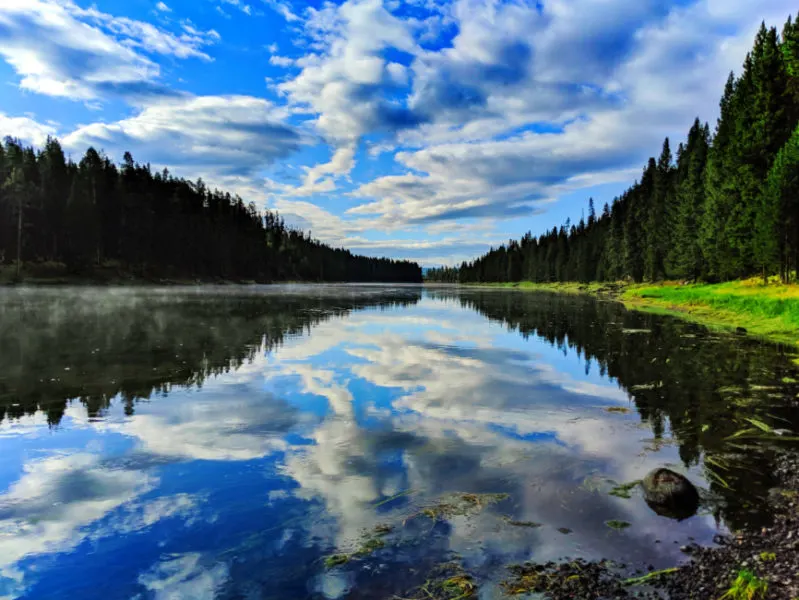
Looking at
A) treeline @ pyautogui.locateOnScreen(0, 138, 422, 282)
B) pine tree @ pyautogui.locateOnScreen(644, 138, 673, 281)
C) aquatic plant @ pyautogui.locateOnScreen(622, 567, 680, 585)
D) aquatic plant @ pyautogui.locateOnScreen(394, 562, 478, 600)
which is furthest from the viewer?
treeline @ pyautogui.locateOnScreen(0, 138, 422, 282)

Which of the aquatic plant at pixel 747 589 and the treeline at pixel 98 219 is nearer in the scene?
the aquatic plant at pixel 747 589

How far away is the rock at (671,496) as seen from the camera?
25.4 feet

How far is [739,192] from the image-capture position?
5547 cm

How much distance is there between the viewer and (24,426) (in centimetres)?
1190

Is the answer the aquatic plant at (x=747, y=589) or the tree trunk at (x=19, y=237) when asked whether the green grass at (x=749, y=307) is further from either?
the tree trunk at (x=19, y=237)

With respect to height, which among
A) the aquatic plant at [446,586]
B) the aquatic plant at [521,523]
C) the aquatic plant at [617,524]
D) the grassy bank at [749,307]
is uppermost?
the grassy bank at [749,307]

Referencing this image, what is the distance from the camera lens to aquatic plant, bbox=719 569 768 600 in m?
5.21

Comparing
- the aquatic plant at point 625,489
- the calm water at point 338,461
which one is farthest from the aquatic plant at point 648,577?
the aquatic plant at point 625,489

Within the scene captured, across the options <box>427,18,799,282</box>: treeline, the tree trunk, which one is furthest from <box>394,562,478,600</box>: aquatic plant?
the tree trunk

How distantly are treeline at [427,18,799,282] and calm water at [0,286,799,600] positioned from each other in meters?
30.2

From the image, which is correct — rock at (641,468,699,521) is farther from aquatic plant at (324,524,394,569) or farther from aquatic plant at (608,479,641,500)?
aquatic plant at (324,524,394,569)

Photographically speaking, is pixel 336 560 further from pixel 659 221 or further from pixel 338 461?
pixel 659 221

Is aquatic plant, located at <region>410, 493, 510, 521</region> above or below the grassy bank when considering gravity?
below

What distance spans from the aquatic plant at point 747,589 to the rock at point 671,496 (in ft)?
7.06
